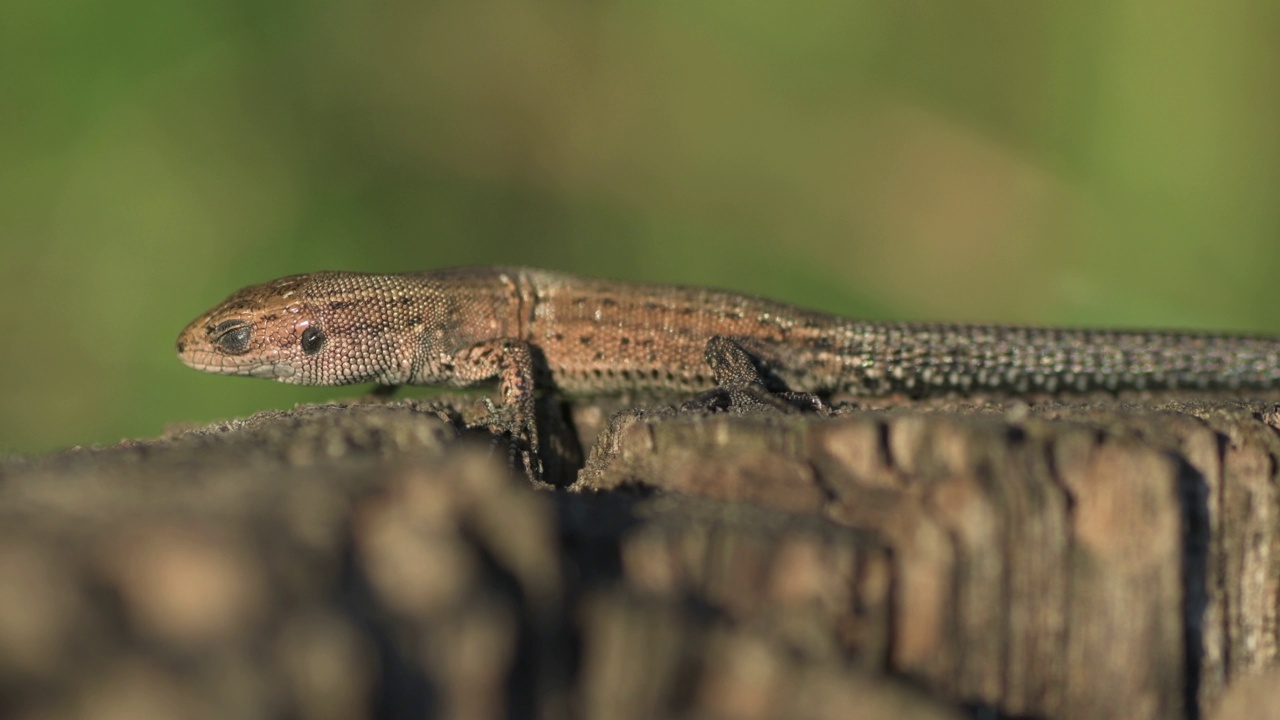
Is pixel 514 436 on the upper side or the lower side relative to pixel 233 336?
lower

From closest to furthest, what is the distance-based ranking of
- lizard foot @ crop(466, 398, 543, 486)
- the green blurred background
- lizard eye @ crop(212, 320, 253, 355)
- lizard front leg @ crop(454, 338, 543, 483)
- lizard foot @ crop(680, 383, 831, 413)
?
lizard foot @ crop(466, 398, 543, 486) < lizard front leg @ crop(454, 338, 543, 483) < lizard foot @ crop(680, 383, 831, 413) < lizard eye @ crop(212, 320, 253, 355) < the green blurred background

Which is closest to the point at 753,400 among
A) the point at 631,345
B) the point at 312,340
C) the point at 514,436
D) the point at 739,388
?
the point at 739,388

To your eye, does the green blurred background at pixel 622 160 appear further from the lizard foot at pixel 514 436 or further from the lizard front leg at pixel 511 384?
the lizard foot at pixel 514 436

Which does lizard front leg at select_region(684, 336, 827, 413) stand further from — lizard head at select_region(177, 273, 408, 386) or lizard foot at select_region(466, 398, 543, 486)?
lizard head at select_region(177, 273, 408, 386)

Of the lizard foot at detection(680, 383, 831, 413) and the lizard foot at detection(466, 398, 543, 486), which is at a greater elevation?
the lizard foot at detection(680, 383, 831, 413)


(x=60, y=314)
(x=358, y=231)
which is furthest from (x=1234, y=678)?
(x=60, y=314)

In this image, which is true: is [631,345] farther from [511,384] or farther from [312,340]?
[312,340]

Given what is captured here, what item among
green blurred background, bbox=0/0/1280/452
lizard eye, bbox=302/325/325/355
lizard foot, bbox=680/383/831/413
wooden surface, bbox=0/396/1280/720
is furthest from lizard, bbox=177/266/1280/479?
wooden surface, bbox=0/396/1280/720
